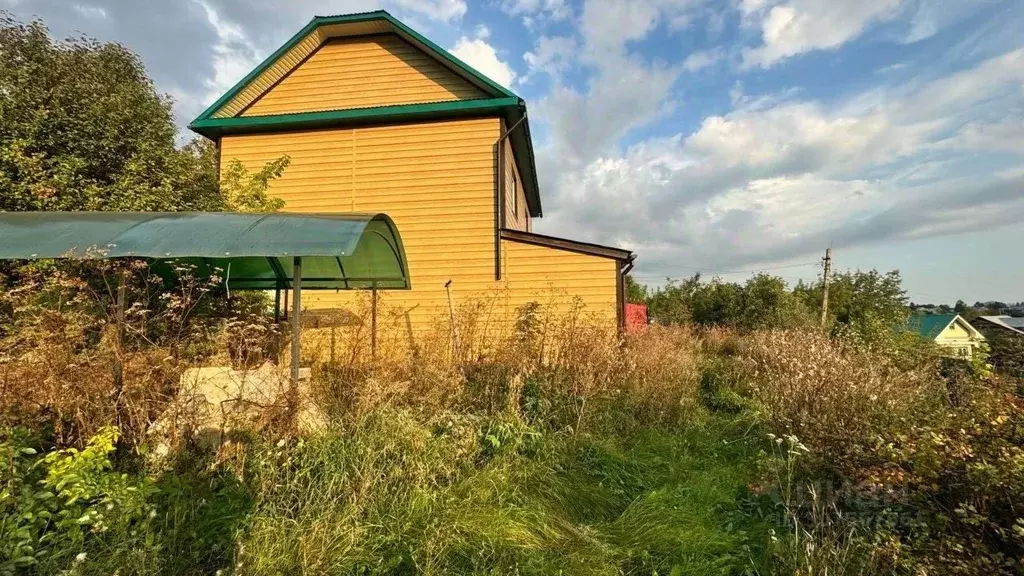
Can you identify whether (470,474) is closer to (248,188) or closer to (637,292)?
(248,188)

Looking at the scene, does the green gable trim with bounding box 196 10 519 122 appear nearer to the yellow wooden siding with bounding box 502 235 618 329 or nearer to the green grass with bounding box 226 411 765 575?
the yellow wooden siding with bounding box 502 235 618 329

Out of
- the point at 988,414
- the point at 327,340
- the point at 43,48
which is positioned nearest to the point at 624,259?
the point at 327,340

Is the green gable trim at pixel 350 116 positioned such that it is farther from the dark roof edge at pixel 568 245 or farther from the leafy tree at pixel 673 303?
the leafy tree at pixel 673 303

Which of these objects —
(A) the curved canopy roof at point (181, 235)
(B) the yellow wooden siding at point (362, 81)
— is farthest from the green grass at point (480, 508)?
(B) the yellow wooden siding at point (362, 81)

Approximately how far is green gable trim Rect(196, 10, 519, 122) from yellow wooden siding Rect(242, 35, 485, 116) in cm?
28

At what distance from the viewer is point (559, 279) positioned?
9.33m

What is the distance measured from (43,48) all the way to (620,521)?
1249 cm

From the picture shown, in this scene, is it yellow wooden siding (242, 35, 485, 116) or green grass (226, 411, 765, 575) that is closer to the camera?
green grass (226, 411, 765, 575)

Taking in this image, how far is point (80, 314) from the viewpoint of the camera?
4152mm

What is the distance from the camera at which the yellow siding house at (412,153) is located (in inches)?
373

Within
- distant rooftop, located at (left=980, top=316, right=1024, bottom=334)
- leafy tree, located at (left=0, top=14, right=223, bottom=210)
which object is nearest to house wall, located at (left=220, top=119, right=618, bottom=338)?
leafy tree, located at (left=0, top=14, right=223, bottom=210)

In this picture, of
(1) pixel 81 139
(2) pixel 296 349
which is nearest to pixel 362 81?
(1) pixel 81 139

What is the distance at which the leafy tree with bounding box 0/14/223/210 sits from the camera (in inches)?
298

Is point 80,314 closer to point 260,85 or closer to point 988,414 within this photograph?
point 988,414
